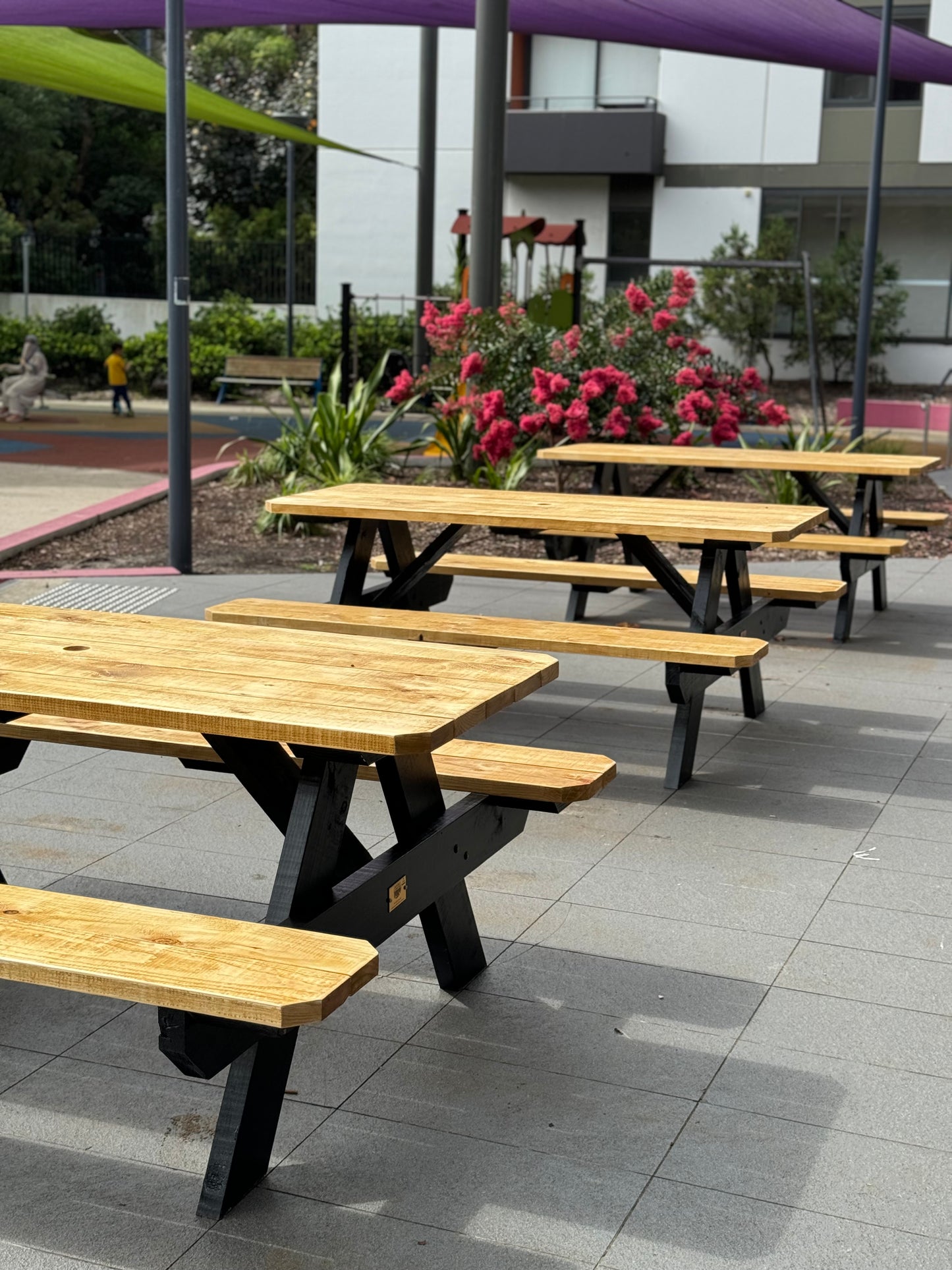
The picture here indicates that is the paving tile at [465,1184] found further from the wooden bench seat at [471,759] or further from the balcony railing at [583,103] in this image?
the balcony railing at [583,103]

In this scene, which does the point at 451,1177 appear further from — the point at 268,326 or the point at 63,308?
the point at 63,308

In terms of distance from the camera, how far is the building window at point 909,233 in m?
29.0

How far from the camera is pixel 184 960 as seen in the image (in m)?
2.53

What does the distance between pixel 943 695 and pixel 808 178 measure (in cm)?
2443

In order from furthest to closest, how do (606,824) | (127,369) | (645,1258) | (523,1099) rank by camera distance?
(127,369) → (606,824) → (523,1099) → (645,1258)

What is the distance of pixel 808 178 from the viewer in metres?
29.1

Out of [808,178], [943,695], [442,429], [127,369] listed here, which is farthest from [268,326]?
[943,695]

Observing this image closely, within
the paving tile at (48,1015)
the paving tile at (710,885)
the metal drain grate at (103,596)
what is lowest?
the paving tile at (48,1015)

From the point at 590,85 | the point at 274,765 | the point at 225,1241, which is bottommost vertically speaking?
the point at 225,1241

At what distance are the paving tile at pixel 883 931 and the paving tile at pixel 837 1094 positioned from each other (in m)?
0.69

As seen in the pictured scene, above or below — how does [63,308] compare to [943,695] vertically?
above

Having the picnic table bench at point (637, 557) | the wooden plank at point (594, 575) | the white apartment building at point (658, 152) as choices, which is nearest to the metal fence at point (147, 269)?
the white apartment building at point (658, 152)

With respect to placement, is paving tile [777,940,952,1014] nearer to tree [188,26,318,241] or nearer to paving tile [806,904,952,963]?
paving tile [806,904,952,963]

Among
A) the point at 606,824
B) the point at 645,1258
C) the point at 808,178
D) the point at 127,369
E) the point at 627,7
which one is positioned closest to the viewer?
the point at 645,1258
